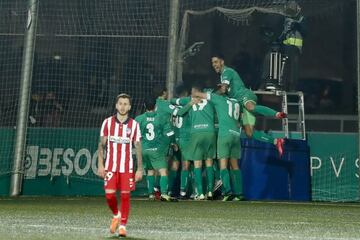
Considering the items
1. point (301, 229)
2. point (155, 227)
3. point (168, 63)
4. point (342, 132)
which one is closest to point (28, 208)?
point (155, 227)

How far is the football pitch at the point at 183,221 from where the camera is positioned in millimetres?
8781

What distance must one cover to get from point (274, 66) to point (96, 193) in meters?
3.77

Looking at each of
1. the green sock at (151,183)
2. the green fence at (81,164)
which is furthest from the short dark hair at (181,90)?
the green fence at (81,164)

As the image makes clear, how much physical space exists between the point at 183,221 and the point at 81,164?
7000 mm

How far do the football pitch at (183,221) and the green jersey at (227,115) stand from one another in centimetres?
158

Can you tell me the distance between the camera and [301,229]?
966 cm

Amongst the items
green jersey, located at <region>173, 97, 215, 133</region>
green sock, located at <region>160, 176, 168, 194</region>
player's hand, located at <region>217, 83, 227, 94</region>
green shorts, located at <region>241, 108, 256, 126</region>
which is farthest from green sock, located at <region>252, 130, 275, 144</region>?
green sock, located at <region>160, 176, 168, 194</region>

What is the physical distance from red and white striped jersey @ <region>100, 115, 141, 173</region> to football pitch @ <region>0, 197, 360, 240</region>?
605 millimetres

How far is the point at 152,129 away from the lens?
52.0ft

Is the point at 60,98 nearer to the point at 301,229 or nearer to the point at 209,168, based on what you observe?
the point at 209,168

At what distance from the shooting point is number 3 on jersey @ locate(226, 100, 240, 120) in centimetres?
1562

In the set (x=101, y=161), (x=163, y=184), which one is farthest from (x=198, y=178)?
(x=101, y=161)

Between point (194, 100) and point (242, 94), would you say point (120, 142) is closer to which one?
point (194, 100)

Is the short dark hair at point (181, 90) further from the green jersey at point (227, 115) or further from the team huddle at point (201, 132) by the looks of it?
the green jersey at point (227, 115)
